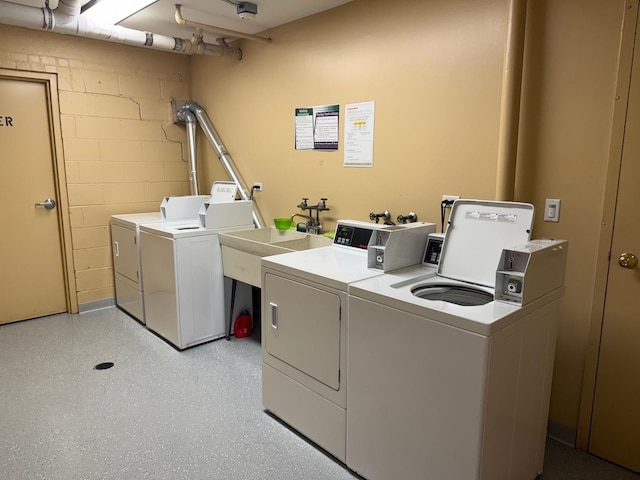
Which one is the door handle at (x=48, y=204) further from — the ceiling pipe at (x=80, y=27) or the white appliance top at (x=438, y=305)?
the white appliance top at (x=438, y=305)

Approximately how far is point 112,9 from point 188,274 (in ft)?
6.68

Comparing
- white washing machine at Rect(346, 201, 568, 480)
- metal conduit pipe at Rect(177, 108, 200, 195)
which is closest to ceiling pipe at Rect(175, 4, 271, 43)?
metal conduit pipe at Rect(177, 108, 200, 195)

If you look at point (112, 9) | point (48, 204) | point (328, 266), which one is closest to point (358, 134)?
point (328, 266)

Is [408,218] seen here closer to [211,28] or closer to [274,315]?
[274,315]

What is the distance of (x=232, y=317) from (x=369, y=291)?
2050 mm

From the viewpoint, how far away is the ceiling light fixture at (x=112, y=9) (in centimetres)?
304

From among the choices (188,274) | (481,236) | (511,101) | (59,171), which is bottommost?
(188,274)

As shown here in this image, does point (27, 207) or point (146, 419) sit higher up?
point (27, 207)

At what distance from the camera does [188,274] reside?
3.32 meters

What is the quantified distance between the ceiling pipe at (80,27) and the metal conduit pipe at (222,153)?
1.94 ft

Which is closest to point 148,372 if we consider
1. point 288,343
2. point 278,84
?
point 288,343

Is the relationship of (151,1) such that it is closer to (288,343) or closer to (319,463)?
(288,343)

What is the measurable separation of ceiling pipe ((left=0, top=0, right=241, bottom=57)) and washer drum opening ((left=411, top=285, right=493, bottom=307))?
9.47ft

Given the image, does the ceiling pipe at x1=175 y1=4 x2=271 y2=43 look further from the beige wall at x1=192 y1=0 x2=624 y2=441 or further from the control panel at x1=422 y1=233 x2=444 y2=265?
the control panel at x1=422 y1=233 x2=444 y2=265
